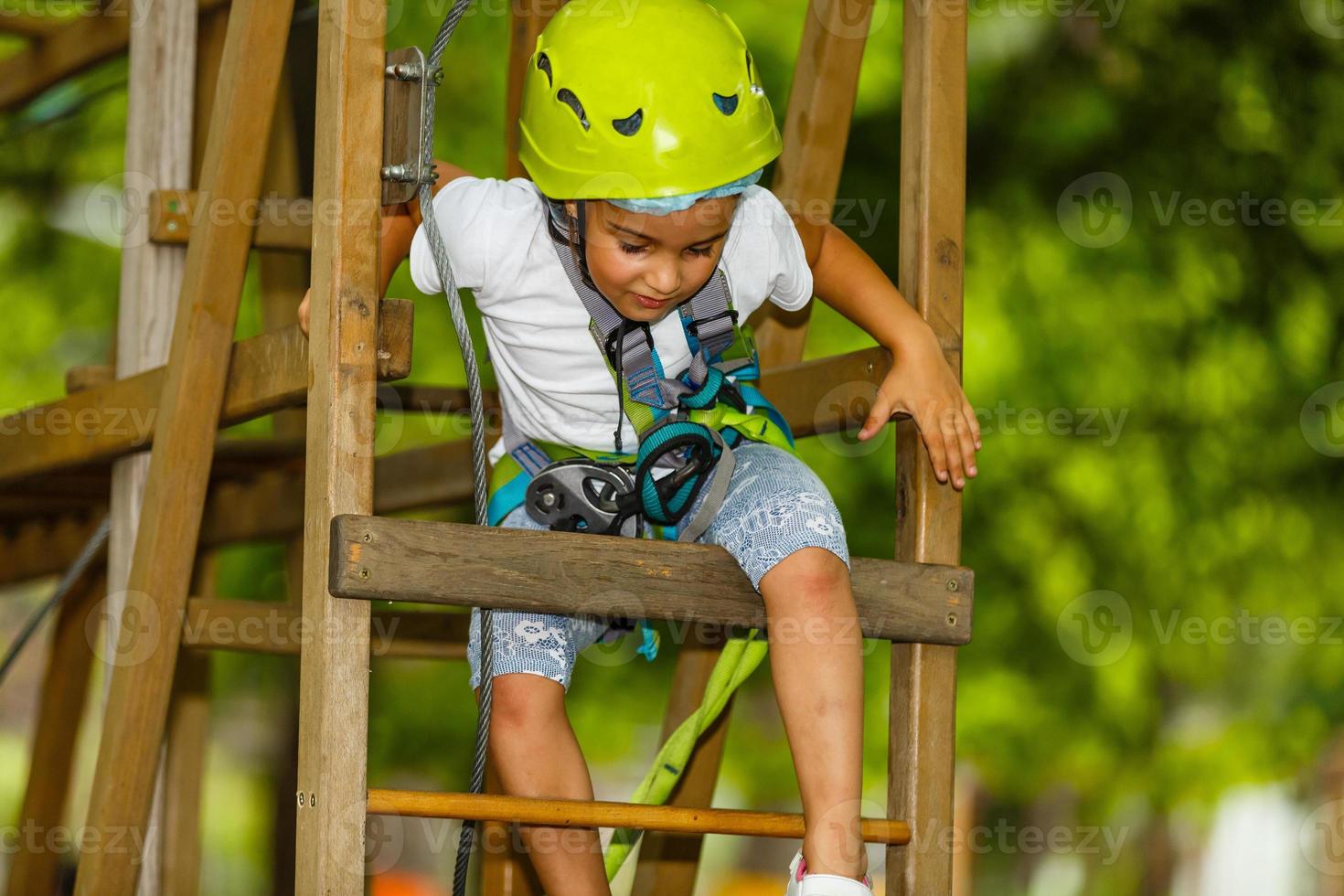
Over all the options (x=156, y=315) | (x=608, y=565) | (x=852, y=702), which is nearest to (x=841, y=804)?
(x=852, y=702)

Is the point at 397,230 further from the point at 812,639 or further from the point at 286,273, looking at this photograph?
the point at 286,273

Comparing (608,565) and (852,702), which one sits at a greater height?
(608,565)

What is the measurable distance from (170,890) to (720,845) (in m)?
7.46

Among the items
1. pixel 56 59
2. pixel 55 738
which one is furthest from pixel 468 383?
pixel 55 738

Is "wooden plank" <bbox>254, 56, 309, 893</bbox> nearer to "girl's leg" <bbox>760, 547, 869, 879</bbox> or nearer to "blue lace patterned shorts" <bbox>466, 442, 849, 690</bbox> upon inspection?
"blue lace patterned shorts" <bbox>466, 442, 849, 690</bbox>

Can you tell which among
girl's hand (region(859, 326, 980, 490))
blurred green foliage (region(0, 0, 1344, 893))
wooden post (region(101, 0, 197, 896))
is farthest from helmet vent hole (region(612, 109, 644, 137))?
blurred green foliage (region(0, 0, 1344, 893))

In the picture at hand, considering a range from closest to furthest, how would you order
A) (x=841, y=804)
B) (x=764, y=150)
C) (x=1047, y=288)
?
(x=841, y=804) → (x=764, y=150) → (x=1047, y=288)

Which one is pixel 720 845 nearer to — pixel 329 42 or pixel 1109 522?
pixel 1109 522

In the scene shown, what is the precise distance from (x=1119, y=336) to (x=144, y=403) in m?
3.32

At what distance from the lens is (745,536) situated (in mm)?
2275

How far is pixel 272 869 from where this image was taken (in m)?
5.80

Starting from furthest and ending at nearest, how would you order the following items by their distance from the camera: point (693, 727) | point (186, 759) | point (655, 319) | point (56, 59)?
point (56, 59) < point (186, 759) < point (693, 727) < point (655, 319)

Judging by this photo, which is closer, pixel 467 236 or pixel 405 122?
pixel 405 122

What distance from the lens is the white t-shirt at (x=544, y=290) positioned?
238 centimetres
